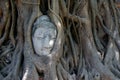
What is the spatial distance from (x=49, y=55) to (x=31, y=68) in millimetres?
309

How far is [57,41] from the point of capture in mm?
5379

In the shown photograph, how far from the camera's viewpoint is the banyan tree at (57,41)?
17.4 feet

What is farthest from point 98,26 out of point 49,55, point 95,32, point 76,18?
point 49,55

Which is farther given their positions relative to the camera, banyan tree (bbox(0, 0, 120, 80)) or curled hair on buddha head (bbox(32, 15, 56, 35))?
curled hair on buddha head (bbox(32, 15, 56, 35))

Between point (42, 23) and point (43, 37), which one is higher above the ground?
point (42, 23)

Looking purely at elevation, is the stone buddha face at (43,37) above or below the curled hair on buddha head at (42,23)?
below

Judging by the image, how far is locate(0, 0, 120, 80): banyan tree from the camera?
5.31m

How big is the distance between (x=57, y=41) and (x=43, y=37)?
0.69 ft

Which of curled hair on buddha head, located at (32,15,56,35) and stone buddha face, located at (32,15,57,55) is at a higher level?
curled hair on buddha head, located at (32,15,56,35)

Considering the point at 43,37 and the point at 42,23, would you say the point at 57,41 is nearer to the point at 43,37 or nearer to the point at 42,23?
the point at 43,37

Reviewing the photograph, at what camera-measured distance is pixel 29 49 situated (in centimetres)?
534

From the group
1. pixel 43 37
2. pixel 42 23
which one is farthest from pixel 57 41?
pixel 42 23

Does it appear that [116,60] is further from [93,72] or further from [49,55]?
[49,55]

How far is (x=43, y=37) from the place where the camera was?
543 cm
